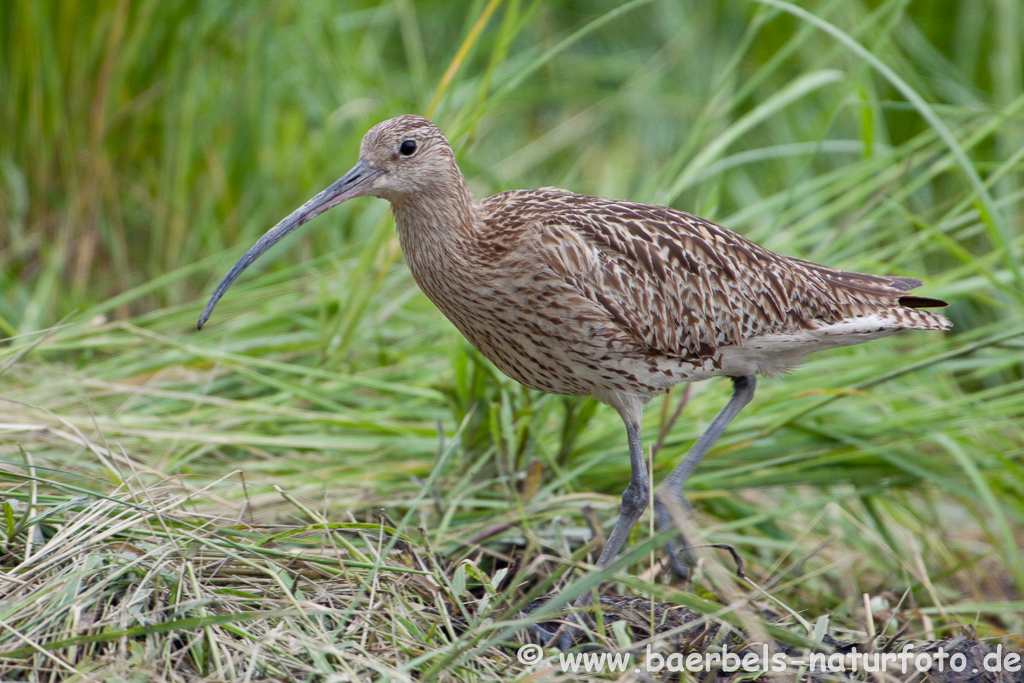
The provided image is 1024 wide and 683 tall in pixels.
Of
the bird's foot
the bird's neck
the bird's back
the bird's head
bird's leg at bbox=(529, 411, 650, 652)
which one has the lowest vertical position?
the bird's foot

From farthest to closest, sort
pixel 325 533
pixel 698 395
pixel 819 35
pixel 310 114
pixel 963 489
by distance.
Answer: pixel 819 35
pixel 310 114
pixel 698 395
pixel 963 489
pixel 325 533

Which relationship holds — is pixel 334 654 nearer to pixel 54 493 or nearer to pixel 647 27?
pixel 54 493

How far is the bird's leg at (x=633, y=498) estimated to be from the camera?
11.4ft

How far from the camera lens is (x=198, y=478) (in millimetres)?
3775

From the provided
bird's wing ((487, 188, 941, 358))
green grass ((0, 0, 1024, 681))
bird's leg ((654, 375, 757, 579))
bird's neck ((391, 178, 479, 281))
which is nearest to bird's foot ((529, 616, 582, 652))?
green grass ((0, 0, 1024, 681))

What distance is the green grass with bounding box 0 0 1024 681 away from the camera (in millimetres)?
2775

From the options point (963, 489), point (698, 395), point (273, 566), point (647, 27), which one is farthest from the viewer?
point (647, 27)

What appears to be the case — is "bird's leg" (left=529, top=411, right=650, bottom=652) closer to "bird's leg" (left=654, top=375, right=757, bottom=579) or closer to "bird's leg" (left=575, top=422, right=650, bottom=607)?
"bird's leg" (left=575, top=422, right=650, bottom=607)

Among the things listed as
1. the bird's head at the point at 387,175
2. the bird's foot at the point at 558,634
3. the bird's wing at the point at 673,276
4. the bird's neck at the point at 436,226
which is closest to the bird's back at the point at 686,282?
the bird's wing at the point at 673,276

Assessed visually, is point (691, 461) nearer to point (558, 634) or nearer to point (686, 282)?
point (686, 282)

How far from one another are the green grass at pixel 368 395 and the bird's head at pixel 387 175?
66 centimetres

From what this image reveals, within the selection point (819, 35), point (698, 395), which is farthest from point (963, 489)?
point (819, 35)

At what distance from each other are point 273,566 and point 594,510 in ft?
4.71

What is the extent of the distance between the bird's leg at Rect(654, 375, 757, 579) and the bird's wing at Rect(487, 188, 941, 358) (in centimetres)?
34
